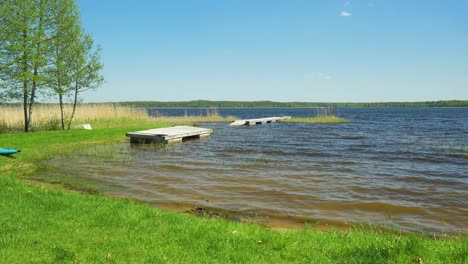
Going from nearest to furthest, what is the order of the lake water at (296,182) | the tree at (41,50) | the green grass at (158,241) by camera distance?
the green grass at (158,241) → the lake water at (296,182) → the tree at (41,50)

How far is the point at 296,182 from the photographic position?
547 inches

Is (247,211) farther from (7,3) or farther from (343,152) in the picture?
(7,3)

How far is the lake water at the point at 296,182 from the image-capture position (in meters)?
10.1

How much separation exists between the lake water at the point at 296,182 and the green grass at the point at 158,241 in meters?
2.08

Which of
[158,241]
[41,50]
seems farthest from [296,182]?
[41,50]

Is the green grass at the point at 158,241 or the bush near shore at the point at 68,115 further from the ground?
the bush near shore at the point at 68,115

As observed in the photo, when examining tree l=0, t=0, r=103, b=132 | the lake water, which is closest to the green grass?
the lake water

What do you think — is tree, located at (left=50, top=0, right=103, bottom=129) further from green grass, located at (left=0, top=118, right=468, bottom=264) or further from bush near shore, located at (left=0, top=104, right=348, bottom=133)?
green grass, located at (left=0, top=118, right=468, bottom=264)

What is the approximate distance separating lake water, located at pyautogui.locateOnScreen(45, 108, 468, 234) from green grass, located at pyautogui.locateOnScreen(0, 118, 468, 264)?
6.82 ft

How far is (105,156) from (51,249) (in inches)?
530

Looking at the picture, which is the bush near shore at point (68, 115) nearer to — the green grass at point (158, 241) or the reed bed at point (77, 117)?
the reed bed at point (77, 117)

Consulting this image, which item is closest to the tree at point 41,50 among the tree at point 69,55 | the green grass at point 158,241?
the tree at point 69,55

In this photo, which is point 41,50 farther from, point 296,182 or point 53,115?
point 296,182

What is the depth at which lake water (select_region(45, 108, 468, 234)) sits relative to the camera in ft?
33.1
